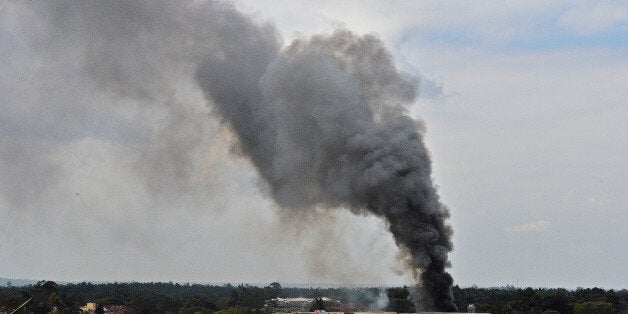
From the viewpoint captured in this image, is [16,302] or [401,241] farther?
[16,302]

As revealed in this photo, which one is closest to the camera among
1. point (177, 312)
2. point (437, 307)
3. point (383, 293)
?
point (437, 307)

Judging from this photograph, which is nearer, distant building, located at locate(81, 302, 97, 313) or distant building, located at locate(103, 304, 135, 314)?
distant building, located at locate(81, 302, 97, 313)

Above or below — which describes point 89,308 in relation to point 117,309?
below

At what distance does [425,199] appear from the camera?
76.1 metres

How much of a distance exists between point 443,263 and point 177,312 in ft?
338

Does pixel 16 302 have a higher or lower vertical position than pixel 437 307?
higher

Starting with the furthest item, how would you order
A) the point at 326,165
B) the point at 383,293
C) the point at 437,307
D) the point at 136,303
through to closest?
the point at 136,303 → the point at 383,293 → the point at 326,165 → the point at 437,307

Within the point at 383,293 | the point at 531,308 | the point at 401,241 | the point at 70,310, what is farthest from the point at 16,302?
the point at 401,241

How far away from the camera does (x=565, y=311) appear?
15788 cm

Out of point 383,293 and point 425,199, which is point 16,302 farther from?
point 425,199

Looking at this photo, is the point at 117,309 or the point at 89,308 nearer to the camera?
the point at 89,308

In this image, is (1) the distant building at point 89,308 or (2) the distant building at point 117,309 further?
(2) the distant building at point 117,309

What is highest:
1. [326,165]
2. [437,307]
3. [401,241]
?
[326,165]

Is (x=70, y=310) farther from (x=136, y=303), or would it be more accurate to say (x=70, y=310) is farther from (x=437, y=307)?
(x=437, y=307)
